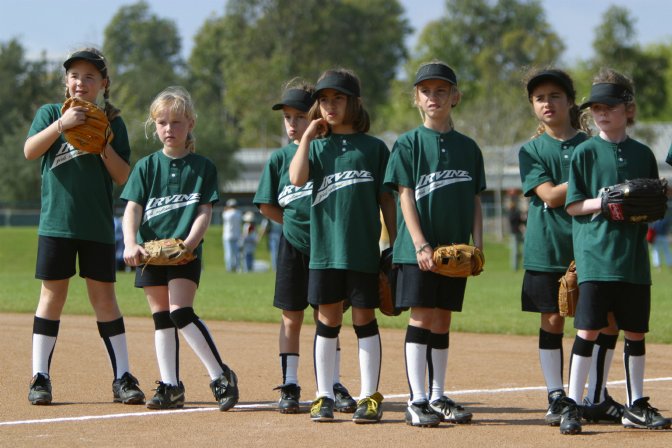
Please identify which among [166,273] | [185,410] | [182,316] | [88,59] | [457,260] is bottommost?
[185,410]

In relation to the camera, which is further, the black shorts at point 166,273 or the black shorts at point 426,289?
the black shorts at point 166,273

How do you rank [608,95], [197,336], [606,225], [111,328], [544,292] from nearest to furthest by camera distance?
[606,225] → [608,95] → [544,292] → [197,336] → [111,328]

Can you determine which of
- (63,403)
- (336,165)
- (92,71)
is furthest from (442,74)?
(63,403)

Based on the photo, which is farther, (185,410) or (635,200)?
(185,410)

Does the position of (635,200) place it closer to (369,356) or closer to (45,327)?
(369,356)

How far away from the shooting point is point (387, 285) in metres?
6.70

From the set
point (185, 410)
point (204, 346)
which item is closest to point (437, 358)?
point (204, 346)

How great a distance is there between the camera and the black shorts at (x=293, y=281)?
276 inches

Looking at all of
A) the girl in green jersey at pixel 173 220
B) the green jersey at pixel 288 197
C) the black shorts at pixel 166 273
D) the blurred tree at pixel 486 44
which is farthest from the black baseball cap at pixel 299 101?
the blurred tree at pixel 486 44

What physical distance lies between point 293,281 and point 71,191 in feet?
4.96

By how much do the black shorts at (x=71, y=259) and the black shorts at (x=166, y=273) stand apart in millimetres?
260

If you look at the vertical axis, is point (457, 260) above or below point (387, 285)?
above

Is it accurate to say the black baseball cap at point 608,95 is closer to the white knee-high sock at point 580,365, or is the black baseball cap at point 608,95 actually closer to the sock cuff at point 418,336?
the white knee-high sock at point 580,365

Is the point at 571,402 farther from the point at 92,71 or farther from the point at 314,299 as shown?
the point at 92,71
